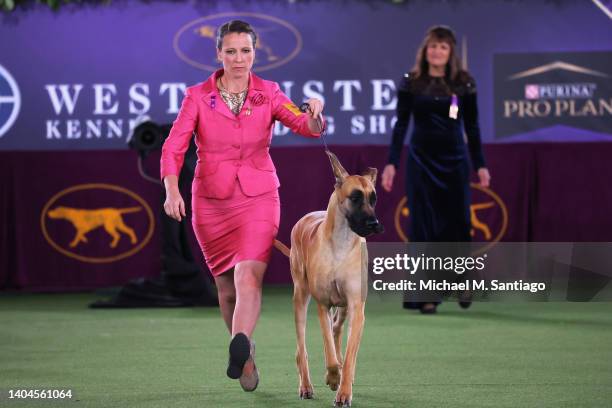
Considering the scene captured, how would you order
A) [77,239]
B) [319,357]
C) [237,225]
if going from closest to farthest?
[237,225] < [319,357] < [77,239]

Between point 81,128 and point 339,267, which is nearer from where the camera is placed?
point 339,267

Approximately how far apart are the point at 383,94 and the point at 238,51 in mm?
7575

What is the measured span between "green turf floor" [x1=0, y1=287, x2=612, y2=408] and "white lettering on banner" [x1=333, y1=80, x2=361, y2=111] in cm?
364

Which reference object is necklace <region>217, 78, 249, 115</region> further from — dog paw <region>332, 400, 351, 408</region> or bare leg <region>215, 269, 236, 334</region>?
dog paw <region>332, 400, 351, 408</region>

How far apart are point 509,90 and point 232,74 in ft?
25.9

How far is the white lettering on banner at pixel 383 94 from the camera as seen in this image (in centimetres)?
1251

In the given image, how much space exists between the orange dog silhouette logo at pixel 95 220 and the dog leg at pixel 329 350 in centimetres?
590

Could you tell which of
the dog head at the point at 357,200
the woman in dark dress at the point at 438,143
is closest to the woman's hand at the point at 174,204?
the dog head at the point at 357,200

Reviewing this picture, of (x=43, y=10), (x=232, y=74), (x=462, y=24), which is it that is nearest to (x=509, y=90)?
(x=462, y=24)

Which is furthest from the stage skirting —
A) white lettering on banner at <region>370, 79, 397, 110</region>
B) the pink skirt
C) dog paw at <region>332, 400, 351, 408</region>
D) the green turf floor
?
dog paw at <region>332, 400, 351, 408</region>

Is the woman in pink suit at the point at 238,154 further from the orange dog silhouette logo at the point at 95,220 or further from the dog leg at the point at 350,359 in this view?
the orange dog silhouette logo at the point at 95,220

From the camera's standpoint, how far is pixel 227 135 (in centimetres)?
509

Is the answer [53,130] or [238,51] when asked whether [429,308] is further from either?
[53,130]

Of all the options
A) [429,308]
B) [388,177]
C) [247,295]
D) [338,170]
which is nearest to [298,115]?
[338,170]
